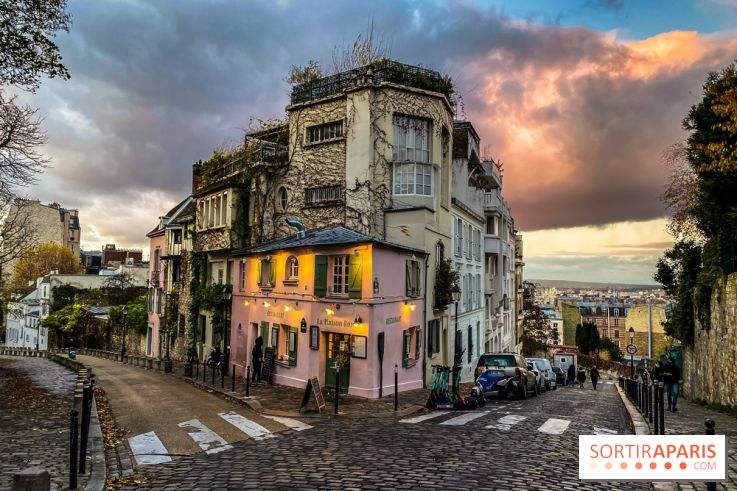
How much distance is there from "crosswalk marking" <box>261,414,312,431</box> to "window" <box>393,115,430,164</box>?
14231 millimetres

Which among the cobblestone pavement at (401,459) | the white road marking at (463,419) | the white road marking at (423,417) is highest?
the cobblestone pavement at (401,459)

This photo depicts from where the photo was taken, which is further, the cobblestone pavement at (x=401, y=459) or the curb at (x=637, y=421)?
the curb at (x=637, y=421)

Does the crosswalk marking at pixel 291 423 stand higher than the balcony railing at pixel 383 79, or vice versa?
the balcony railing at pixel 383 79

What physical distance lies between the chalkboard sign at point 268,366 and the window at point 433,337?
671 cm

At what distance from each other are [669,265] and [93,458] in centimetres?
3017

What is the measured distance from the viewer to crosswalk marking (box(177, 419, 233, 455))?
1035cm

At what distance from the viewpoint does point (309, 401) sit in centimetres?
1509

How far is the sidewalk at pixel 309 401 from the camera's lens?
15.0 meters

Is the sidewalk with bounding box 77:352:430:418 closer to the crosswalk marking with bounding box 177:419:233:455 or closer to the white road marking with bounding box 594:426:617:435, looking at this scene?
the crosswalk marking with bounding box 177:419:233:455

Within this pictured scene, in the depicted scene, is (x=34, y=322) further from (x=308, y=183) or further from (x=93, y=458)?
(x=93, y=458)

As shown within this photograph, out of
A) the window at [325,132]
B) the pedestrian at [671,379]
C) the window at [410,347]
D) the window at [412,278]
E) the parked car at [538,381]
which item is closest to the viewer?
the pedestrian at [671,379]

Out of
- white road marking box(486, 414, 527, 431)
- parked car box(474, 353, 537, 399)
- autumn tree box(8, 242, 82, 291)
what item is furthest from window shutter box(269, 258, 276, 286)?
autumn tree box(8, 242, 82, 291)

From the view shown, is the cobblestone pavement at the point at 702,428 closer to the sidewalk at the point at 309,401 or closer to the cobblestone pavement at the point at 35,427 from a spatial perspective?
the sidewalk at the point at 309,401

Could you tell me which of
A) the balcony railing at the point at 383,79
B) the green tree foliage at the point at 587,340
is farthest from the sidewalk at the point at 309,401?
the green tree foliage at the point at 587,340
